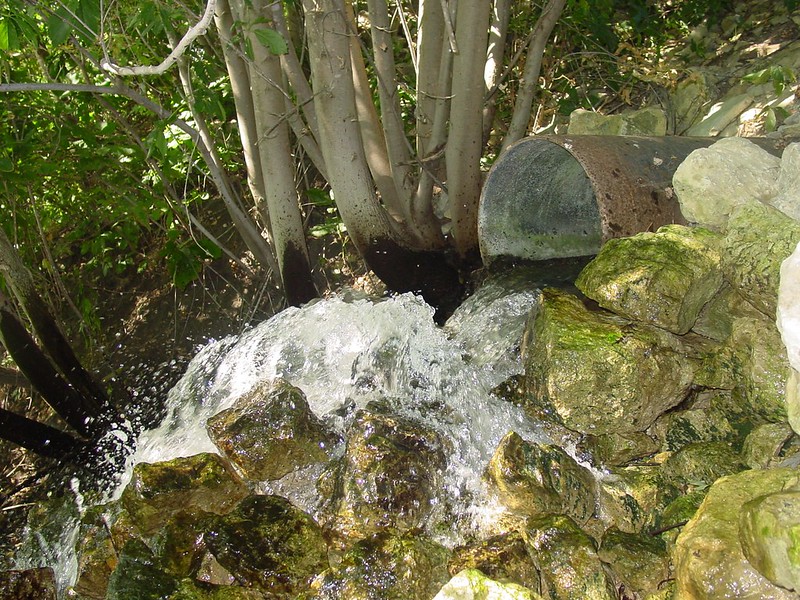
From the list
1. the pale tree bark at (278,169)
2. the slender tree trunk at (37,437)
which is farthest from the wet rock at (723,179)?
the slender tree trunk at (37,437)

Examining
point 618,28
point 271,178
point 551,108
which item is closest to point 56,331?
point 271,178

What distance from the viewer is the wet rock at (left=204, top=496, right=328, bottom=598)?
2.51m

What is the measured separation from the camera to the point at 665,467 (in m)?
2.62

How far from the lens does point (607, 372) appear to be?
8.61ft

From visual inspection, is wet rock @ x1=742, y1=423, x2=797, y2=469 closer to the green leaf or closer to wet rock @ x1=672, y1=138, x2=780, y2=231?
wet rock @ x1=672, y1=138, x2=780, y2=231

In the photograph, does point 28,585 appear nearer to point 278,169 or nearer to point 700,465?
point 278,169

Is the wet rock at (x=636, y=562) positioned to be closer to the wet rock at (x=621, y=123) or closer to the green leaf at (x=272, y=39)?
the green leaf at (x=272, y=39)

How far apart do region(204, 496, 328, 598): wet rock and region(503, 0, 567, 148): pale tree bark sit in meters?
2.61

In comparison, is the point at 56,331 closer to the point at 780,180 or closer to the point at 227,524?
the point at 227,524

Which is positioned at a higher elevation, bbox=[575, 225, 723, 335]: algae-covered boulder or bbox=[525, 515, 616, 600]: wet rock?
bbox=[575, 225, 723, 335]: algae-covered boulder

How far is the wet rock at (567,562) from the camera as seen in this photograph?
2.25 meters

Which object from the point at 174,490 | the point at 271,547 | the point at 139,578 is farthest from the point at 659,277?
the point at 139,578

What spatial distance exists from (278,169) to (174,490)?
6.82ft

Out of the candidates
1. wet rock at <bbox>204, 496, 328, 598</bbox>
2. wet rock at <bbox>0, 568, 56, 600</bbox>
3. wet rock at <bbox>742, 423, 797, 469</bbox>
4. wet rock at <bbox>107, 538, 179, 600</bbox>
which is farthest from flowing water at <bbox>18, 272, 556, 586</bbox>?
wet rock at <bbox>742, 423, 797, 469</bbox>
